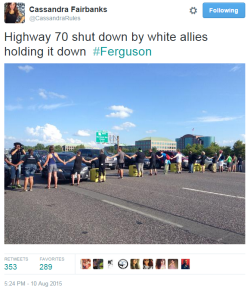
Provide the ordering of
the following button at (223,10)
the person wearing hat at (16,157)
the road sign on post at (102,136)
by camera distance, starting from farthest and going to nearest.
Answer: the road sign on post at (102,136), the person wearing hat at (16,157), the following button at (223,10)

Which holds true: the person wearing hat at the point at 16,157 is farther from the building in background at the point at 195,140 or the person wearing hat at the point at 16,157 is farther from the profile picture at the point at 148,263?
the building in background at the point at 195,140

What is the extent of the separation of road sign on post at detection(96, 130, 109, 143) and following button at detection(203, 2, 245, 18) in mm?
31953

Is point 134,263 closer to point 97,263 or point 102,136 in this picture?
point 97,263

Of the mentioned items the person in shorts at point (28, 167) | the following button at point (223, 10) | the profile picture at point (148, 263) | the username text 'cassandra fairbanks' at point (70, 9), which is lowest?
the profile picture at point (148, 263)

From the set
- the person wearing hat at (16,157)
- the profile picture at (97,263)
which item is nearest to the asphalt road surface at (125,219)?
the profile picture at (97,263)

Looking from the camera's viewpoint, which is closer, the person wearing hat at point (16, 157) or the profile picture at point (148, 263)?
the profile picture at point (148, 263)

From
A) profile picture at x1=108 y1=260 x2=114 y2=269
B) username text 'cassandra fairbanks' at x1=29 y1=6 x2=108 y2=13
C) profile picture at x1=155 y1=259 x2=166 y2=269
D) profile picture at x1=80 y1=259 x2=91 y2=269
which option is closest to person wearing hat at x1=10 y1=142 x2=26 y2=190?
username text 'cassandra fairbanks' at x1=29 y1=6 x2=108 y2=13

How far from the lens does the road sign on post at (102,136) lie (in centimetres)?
3541

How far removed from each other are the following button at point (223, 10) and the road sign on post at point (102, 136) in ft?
105

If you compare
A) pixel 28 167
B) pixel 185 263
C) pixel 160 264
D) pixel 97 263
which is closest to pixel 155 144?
pixel 28 167

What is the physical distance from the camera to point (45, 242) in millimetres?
3156

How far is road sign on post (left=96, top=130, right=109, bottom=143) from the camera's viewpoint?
35.4 metres

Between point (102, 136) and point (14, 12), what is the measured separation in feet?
104

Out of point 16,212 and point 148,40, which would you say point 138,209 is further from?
point 148,40
